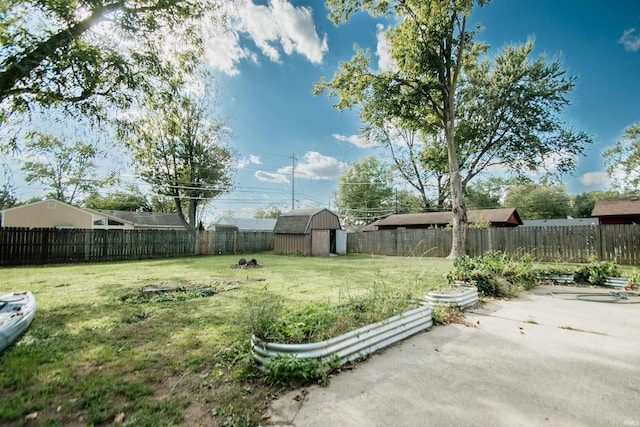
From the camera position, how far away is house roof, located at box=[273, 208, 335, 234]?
53.9ft

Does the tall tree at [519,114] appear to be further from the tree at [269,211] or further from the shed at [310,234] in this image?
the tree at [269,211]

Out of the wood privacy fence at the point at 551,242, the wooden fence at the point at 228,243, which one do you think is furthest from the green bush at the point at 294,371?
the wood privacy fence at the point at 551,242

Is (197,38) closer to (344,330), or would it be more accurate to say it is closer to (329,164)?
(344,330)

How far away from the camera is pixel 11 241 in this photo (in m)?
10.2

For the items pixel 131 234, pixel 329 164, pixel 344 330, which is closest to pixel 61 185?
pixel 131 234

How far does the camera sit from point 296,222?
1709 cm

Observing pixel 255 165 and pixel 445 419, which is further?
pixel 255 165

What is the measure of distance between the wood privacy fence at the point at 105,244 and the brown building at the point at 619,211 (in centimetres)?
2373

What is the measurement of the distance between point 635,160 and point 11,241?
43801 mm

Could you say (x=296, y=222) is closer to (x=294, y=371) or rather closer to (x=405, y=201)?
(x=294, y=371)

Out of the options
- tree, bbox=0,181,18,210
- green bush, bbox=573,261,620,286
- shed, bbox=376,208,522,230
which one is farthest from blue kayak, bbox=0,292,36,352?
tree, bbox=0,181,18,210

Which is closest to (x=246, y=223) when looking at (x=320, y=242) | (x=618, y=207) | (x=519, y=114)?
(x=320, y=242)

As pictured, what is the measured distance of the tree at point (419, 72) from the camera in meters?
11.9

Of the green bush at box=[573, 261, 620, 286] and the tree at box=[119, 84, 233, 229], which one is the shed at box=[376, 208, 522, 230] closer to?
the green bush at box=[573, 261, 620, 286]
